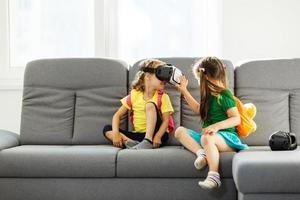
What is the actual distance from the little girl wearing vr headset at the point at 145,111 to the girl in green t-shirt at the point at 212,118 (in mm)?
158

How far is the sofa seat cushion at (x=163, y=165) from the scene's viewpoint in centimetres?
292

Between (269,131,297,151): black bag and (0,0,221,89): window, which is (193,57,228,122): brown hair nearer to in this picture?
(269,131,297,151): black bag

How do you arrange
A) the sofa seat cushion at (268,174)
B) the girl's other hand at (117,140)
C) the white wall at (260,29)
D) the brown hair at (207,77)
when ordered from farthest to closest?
the white wall at (260,29)
the girl's other hand at (117,140)
the brown hair at (207,77)
the sofa seat cushion at (268,174)

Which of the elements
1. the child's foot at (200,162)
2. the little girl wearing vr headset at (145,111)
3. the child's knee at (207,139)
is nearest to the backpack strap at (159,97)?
the little girl wearing vr headset at (145,111)

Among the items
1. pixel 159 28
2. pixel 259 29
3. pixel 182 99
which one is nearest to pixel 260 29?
→ pixel 259 29

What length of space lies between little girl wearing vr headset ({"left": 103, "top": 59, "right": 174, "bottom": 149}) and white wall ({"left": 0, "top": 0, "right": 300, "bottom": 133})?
980 mm

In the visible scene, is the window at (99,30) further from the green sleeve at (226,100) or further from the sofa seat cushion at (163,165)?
the sofa seat cushion at (163,165)

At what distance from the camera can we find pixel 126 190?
2992 mm

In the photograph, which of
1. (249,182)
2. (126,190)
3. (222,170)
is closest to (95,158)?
(126,190)

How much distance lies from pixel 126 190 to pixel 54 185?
16.7 inches

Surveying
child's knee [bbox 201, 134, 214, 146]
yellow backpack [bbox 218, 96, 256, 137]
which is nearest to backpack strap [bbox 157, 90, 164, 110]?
yellow backpack [bbox 218, 96, 256, 137]

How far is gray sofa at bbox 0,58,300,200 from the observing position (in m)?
2.68

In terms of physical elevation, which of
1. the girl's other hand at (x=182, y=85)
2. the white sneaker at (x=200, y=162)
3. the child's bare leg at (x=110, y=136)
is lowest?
the white sneaker at (x=200, y=162)

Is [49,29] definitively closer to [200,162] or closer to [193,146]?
[193,146]
